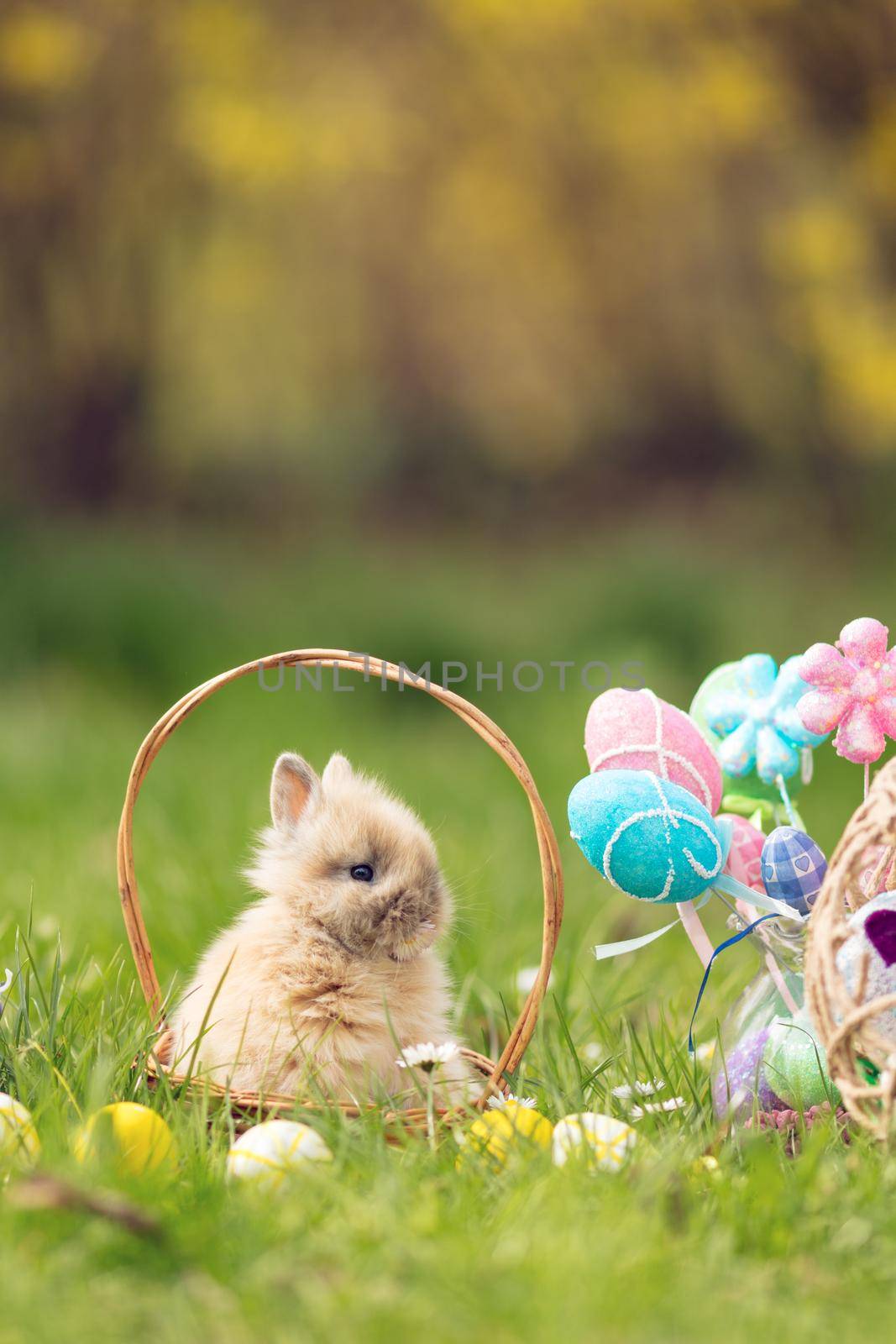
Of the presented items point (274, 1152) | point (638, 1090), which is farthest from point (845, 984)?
point (274, 1152)

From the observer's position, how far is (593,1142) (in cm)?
163

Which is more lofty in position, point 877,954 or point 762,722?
point 762,722

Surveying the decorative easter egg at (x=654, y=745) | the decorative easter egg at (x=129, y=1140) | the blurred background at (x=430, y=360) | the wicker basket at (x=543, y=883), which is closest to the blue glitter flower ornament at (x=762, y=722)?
the decorative easter egg at (x=654, y=745)

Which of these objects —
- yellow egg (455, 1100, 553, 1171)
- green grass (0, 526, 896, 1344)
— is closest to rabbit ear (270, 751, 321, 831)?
green grass (0, 526, 896, 1344)

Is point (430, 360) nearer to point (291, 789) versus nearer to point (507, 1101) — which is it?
point (291, 789)

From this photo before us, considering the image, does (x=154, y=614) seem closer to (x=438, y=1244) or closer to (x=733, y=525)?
(x=733, y=525)

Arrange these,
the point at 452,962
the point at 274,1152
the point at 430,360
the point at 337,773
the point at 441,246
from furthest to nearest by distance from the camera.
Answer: the point at 430,360, the point at 441,246, the point at 452,962, the point at 337,773, the point at 274,1152

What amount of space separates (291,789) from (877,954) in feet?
2.97

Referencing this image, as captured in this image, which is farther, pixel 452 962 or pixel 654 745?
pixel 452 962

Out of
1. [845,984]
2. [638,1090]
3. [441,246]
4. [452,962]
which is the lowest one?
[452,962]

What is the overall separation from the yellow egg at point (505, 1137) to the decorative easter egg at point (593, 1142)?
0.03 metres

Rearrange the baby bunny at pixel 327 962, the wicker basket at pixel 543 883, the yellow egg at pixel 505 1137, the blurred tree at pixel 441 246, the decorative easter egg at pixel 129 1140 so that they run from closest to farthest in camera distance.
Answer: the decorative easter egg at pixel 129 1140
the yellow egg at pixel 505 1137
the wicker basket at pixel 543 883
the baby bunny at pixel 327 962
the blurred tree at pixel 441 246

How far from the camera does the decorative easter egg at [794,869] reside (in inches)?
70.4

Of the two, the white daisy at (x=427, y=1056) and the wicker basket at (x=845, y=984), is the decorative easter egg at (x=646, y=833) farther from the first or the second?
the white daisy at (x=427, y=1056)
